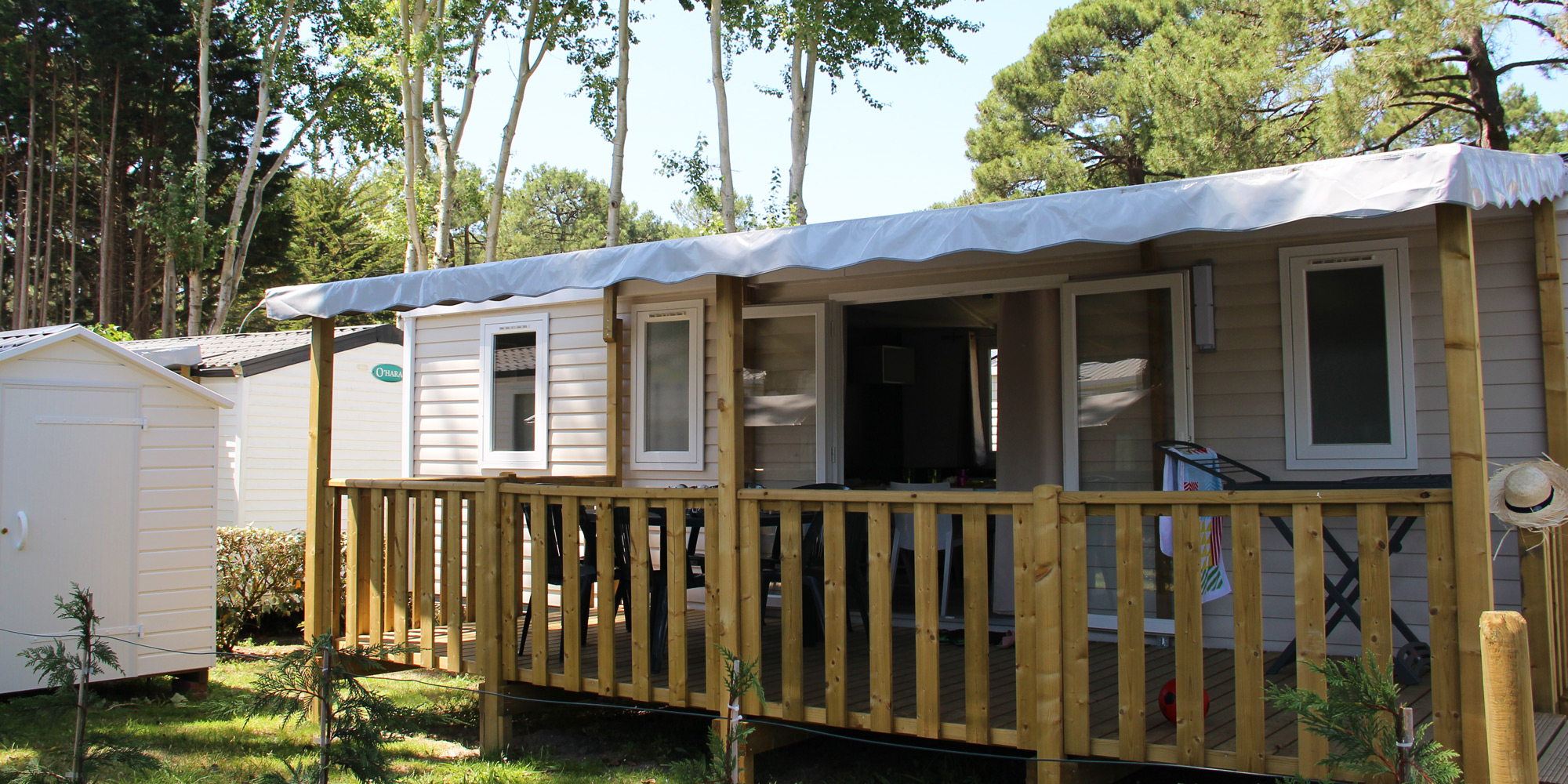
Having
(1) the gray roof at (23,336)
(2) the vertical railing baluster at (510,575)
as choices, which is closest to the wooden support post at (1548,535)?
(2) the vertical railing baluster at (510,575)

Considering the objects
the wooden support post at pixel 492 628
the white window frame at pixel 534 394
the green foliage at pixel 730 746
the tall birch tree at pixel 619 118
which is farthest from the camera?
→ the tall birch tree at pixel 619 118

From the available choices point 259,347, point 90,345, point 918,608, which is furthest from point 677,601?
point 259,347

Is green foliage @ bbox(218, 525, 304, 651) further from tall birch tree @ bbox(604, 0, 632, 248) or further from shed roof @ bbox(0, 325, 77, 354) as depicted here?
tall birch tree @ bbox(604, 0, 632, 248)

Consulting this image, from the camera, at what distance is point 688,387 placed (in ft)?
22.5

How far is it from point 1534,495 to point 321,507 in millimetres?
5477

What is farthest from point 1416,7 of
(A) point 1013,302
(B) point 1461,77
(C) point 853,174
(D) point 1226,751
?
(C) point 853,174

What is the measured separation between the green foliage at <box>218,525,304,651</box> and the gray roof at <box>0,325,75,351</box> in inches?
95.7

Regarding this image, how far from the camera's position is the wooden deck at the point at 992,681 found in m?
3.62

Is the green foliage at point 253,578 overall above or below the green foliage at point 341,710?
below

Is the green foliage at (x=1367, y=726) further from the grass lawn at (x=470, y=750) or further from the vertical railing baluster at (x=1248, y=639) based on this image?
the grass lawn at (x=470, y=750)

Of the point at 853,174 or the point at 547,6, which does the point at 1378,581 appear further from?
the point at 853,174

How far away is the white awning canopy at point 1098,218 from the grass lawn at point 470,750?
1.94m

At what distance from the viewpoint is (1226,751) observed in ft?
10.7

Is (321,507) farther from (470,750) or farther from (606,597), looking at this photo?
(606,597)
